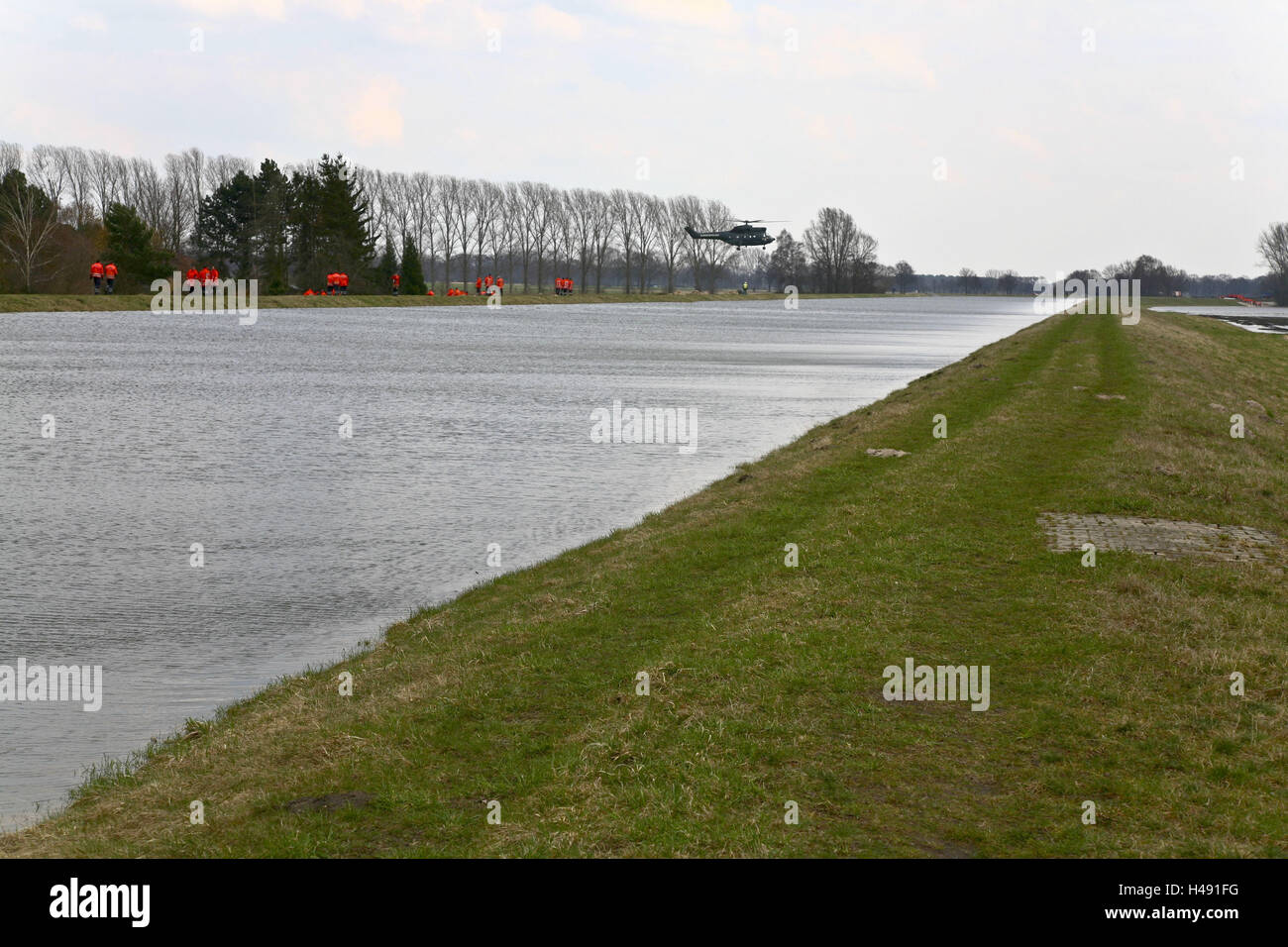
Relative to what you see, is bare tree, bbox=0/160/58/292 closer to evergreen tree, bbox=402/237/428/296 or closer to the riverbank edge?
the riverbank edge

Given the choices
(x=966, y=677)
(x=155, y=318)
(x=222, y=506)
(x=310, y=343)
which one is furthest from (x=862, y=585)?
(x=155, y=318)

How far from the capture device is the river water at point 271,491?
443 inches

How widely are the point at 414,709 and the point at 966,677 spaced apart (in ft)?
13.4

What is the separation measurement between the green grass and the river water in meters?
1.10
